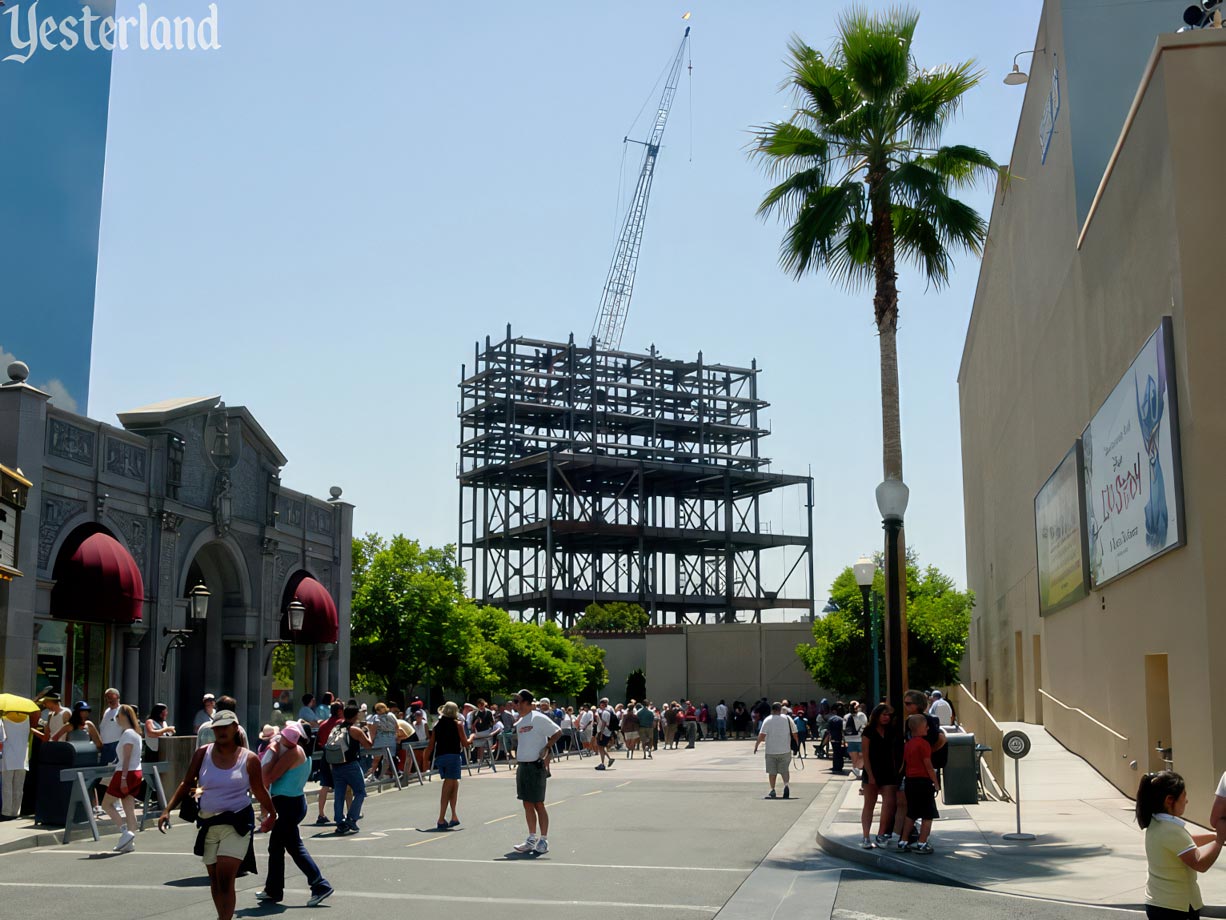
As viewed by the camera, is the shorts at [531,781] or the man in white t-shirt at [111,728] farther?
the man in white t-shirt at [111,728]

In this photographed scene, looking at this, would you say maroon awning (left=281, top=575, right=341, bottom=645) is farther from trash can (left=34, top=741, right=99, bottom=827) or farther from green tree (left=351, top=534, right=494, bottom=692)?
trash can (left=34, top=741, right=99, bottom=827)

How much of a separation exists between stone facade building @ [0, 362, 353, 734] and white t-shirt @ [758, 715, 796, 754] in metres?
12.2

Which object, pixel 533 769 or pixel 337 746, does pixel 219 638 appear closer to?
pixel 337 746

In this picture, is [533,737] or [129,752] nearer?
[533,737]

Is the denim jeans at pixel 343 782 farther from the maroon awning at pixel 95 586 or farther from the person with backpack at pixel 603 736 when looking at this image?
the person with backpack at pixel 603 736

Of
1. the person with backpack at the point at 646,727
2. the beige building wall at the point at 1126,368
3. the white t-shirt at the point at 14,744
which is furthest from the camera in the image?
the person with backpack at the point at 646,727

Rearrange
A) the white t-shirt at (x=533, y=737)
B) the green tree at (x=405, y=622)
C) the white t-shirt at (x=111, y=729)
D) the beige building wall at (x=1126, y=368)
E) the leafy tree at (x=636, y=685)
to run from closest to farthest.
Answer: the white t-shirt at (x=533, y=737), the beige building wall at (x=1126, y=368), the white t-shirt at (x=111, y=729), the green tree at (x=405, y=622), the leafy tree at (x=636, y=685)

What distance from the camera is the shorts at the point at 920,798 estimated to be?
46.3 ft

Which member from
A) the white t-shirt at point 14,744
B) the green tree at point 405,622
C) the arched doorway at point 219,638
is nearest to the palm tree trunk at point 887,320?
the white t-shirt at point 14,744

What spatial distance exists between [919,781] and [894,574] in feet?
11.3

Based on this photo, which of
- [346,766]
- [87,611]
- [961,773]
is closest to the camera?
[346,766]

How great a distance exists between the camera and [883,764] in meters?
14.6

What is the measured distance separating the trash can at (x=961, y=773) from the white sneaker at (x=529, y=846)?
7286mm

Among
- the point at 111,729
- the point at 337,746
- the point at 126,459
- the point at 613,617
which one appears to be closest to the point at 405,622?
the point at 126,459
